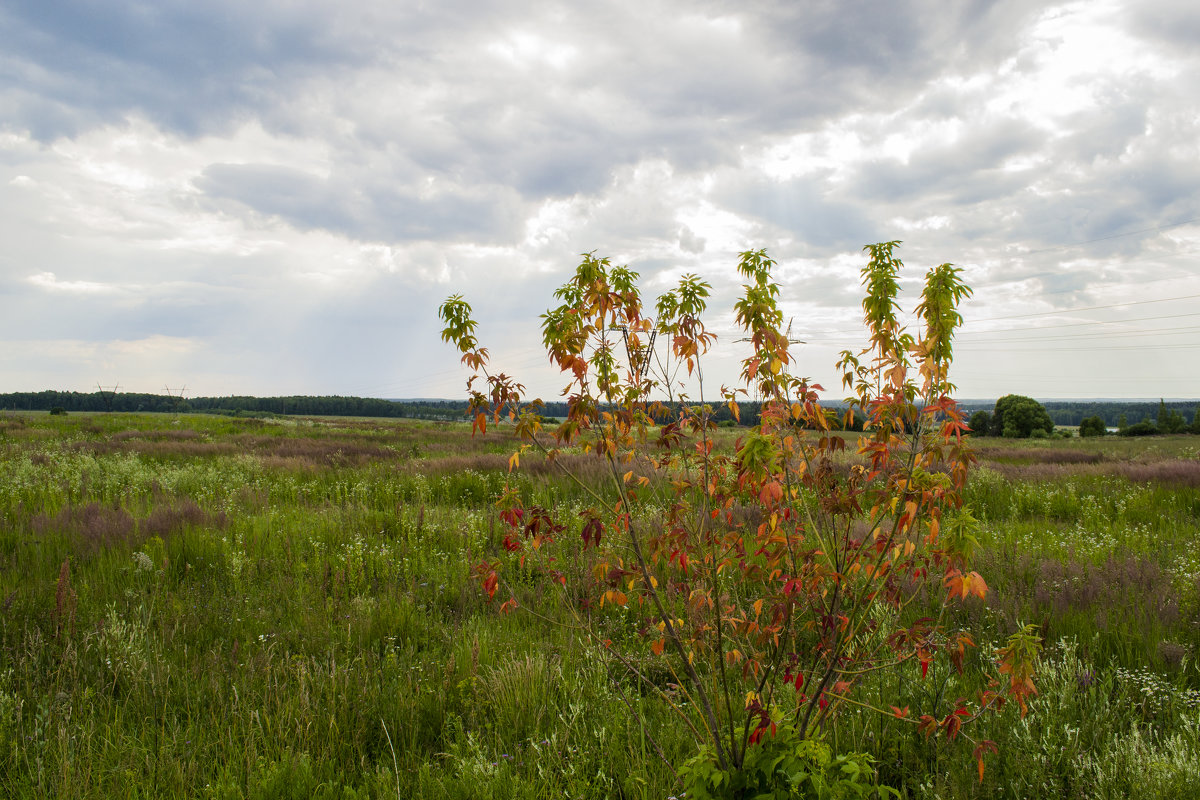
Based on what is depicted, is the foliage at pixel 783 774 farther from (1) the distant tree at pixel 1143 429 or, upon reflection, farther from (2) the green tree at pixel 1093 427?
(1) the distant tree at pixel 1143 429

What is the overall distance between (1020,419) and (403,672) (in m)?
79.2

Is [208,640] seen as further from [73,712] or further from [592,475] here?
[592,475]

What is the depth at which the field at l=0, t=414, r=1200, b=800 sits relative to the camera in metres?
3.01

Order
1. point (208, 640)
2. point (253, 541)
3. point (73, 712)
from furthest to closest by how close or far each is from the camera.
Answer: point (253, 541)
point (208, 640)
point (73, 712)

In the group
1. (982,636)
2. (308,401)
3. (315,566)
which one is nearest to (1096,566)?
(982,636)

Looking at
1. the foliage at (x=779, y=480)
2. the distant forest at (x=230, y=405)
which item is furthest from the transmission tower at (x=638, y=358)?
the distant forest at (x=230, y=405)

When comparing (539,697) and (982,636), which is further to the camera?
(982,636)

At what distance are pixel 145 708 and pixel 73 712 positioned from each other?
38 cm

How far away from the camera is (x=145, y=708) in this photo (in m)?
3.61

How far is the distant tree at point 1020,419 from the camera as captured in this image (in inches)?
2539

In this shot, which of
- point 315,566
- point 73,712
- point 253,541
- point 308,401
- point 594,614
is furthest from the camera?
point 308,401

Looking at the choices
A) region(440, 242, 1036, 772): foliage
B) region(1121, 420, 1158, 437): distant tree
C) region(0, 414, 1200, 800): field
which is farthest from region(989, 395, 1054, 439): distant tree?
region(440, 242, 1036, 772): foliage

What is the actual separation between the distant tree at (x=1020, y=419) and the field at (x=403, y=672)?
68.7 metres

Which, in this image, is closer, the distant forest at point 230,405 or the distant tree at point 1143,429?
the distant tree at point 1143,429
